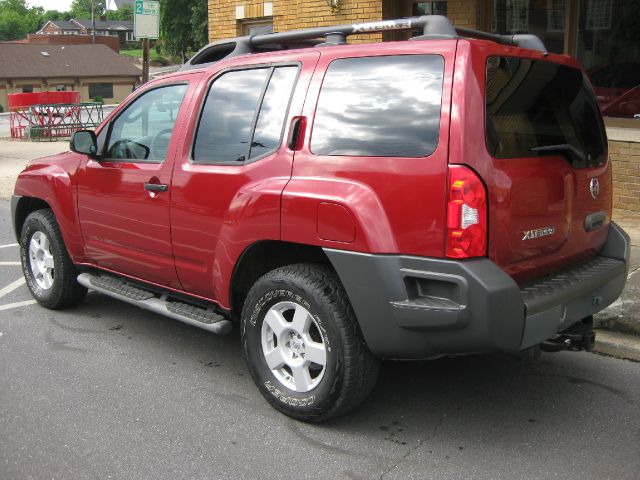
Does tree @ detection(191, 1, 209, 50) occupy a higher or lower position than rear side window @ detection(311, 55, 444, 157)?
higher

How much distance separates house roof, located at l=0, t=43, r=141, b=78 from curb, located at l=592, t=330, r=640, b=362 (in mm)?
58576

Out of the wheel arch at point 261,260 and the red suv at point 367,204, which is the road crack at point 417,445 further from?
the wheel arch at point 261,260

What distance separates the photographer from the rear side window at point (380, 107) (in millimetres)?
3275

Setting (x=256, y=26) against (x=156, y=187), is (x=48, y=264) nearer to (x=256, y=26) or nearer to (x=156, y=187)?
(x=156, y=187)

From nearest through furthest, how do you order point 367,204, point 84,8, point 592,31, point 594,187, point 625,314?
1. point 367,204
2. point 594,187
3. point 625,314
4. point 592,31
5. point 84,8

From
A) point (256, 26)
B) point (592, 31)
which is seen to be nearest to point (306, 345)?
point (592, 31)

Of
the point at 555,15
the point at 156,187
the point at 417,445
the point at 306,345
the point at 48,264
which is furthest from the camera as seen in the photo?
the point at 555,15

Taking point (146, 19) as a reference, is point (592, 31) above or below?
below

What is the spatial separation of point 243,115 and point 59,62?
6159 centimetres

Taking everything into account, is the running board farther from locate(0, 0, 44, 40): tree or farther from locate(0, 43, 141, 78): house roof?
locate(0, 0, 44, 40): tree

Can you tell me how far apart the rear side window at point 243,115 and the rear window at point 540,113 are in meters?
1.10

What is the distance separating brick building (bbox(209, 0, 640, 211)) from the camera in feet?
27.9

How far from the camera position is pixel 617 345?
4.88 metres

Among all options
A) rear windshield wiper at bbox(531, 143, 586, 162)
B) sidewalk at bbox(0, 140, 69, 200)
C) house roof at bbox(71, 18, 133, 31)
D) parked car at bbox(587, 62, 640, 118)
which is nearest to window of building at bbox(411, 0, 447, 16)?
parked car at bbox(587, 62, 640, 118)
